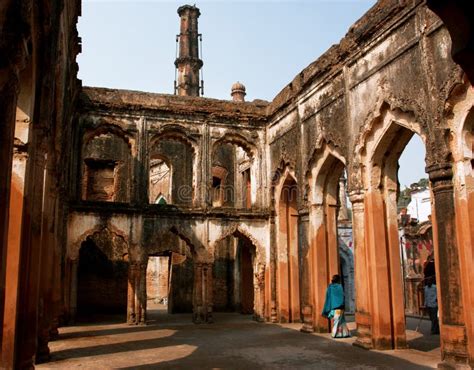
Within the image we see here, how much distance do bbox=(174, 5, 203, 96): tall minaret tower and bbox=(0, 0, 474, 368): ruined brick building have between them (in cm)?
1049

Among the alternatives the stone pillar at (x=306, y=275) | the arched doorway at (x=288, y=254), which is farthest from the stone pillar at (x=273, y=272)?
the stone pillar at (x=306, y=275)

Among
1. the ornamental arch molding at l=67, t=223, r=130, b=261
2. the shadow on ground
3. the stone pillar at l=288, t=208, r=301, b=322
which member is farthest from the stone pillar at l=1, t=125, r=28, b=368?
the stone pillar at l=288, t=208, r=301, b=322

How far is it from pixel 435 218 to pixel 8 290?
6218 millimetres

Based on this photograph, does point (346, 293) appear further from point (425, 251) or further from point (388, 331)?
point (388, 331)

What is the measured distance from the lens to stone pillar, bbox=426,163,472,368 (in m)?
7.26

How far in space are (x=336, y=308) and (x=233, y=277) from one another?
9380mm

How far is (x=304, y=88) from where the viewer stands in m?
13.0

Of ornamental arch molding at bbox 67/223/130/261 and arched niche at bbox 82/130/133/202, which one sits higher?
arched niche at bbox 82/130/133/202

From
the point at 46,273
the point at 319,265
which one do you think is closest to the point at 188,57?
the point at 319,265

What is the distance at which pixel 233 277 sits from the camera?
20000mm

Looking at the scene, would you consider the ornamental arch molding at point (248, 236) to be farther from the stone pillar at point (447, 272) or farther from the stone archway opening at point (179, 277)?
the stone pillar at point (447, 272)

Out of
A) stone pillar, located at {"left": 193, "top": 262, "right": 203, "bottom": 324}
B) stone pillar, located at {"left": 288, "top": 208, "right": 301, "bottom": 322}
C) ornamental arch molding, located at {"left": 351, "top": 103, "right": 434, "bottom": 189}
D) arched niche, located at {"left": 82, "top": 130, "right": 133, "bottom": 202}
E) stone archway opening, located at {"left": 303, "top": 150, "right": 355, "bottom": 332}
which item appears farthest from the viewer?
arched niche, located at {"left": 82, "top": 130, "right": 133, "bottom": 202}

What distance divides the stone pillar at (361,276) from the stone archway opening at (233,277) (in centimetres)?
840

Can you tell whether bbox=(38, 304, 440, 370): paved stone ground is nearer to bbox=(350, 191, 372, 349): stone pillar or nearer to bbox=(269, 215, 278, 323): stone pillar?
bbox=(350, 191, 372, 349): stone pillar
